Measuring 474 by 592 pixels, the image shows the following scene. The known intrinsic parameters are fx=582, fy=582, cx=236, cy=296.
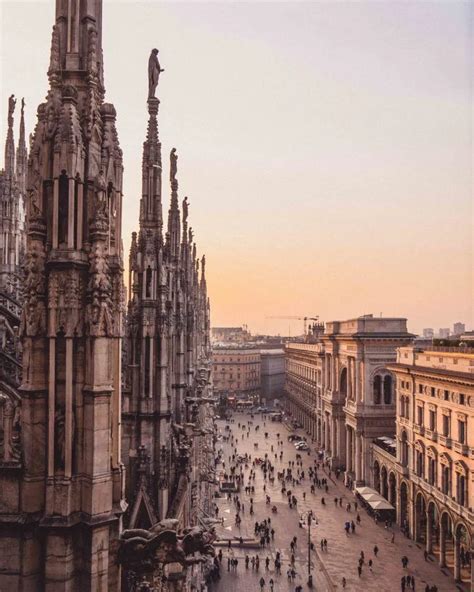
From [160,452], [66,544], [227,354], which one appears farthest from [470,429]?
[227,354]

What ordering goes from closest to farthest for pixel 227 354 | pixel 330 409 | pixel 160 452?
1. pixel 160 452
2. pixel 330 409
3. pixel 227 354

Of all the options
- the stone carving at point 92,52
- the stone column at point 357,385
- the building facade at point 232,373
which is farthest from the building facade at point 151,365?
the building facade at point 232,373

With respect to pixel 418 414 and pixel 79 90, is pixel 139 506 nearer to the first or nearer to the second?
pixel 79 90

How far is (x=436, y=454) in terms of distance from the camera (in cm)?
4097

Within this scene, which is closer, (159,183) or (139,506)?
(139,506)

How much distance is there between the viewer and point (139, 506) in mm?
16484

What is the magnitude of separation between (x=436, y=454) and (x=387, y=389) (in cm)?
1890

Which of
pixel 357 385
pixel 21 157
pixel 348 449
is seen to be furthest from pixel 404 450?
pixel 21 157

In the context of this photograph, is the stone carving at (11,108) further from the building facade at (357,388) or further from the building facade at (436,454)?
the building facade at (357,388)

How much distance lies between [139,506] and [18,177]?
32.2 metres

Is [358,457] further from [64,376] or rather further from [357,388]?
[64,376]

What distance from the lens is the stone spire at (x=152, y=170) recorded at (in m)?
19.3

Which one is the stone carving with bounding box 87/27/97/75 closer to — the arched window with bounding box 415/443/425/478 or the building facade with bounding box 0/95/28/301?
the building facade with bounding box 0/95/28/301

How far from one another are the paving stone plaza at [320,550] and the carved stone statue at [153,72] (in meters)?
27.7
